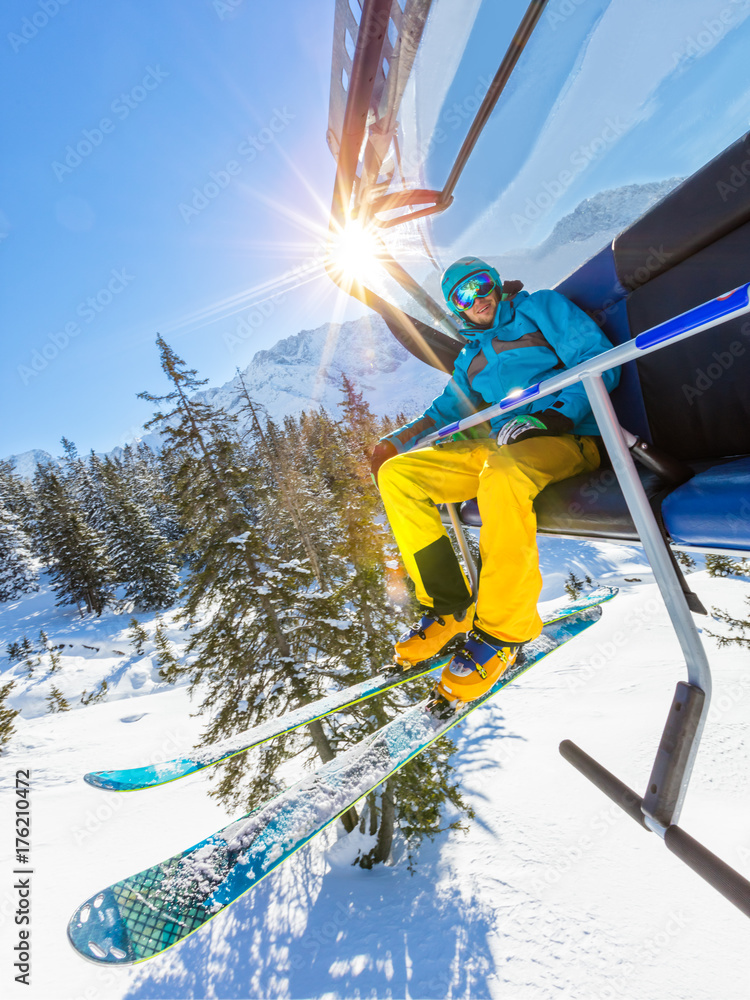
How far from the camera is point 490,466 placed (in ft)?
6.76

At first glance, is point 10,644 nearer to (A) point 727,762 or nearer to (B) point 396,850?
(B) point 396,850

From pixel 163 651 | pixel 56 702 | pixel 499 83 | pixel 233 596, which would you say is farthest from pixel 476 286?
pixel 163 651

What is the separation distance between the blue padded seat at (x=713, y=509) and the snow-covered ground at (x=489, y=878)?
8494 mm

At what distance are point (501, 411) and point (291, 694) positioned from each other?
8006mm

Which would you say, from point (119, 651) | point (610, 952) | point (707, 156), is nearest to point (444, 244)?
point (707, 156)

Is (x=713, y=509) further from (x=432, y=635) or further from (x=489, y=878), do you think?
(x=489, y=878)

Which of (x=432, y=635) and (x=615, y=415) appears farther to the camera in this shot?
(x=432, y=635)

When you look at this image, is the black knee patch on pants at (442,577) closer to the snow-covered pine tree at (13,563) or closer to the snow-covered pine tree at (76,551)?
the snow-covered pine tree at (76,551)

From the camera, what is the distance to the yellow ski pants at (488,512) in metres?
2.01

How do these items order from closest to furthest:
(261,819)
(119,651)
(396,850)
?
(261,819) → (396,850) → (119,651)

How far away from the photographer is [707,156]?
1.87 metres

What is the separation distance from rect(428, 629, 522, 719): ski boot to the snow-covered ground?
7296 millimetres

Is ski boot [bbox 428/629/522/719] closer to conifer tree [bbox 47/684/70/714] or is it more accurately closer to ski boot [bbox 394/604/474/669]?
ski boot [bbox 394/604/474/669]

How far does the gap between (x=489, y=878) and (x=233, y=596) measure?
868 centimetres
